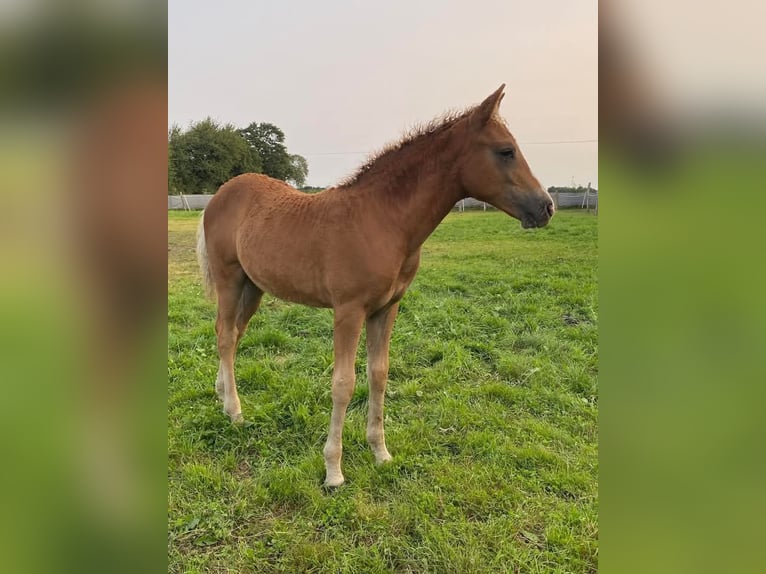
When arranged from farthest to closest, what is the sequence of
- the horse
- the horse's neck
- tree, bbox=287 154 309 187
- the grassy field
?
tree, bbox=287 154 309 187 < the horse's neck < the horse < the grassy field

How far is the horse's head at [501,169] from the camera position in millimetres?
→ 2283

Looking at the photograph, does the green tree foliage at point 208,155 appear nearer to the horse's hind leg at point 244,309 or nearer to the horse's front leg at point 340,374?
the horse's hind leg at point 244,309

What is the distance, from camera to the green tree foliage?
9406 millimetres

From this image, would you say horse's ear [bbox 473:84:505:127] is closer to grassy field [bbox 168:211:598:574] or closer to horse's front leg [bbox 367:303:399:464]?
horse's front leg [bbox 367:303:399:464]

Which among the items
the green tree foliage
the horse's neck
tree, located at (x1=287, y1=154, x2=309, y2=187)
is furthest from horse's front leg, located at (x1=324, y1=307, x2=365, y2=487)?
the green tree foliage

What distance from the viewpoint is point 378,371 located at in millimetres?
2918

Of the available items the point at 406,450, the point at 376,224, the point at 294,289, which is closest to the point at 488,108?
the point at 376,224

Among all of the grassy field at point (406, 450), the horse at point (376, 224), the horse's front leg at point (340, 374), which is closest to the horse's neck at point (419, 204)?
the horse at point (376, 224)

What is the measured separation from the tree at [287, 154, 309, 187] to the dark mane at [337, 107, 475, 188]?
5.50 meters
